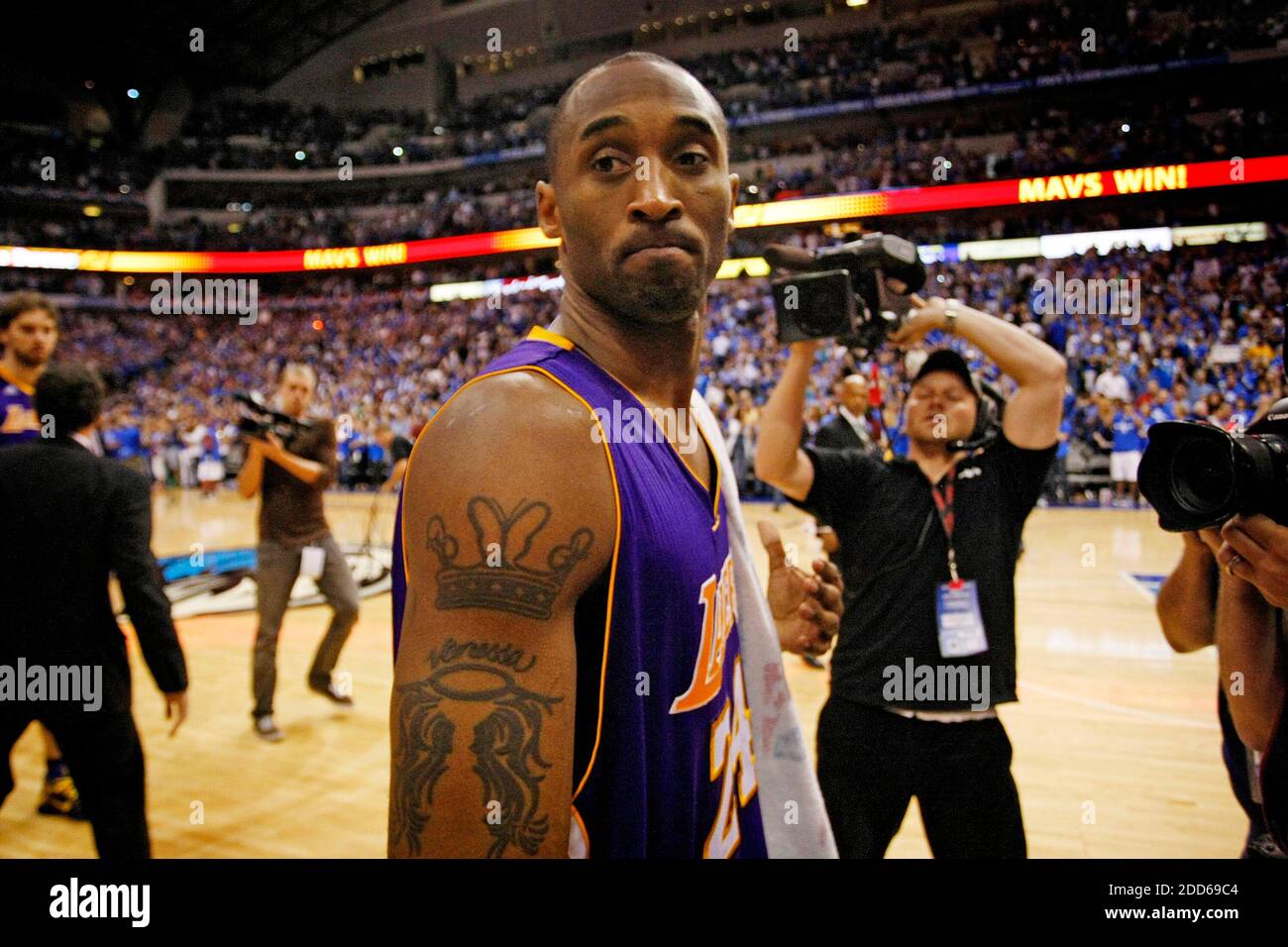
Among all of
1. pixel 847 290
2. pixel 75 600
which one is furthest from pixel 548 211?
pixel 75 600

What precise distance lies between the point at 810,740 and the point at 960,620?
2.15 m

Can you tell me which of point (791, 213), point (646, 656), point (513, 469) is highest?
point (791, 213)

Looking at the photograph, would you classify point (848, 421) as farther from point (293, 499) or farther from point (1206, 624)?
point (293, 499)

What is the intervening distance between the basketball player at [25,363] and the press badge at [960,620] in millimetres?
3338

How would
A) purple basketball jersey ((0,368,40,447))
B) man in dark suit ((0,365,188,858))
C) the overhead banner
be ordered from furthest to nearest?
1. the overhead banner
2. purple basketball jersey ((0,368,40,447))
3. man in dark suit ((0,365,188,858))

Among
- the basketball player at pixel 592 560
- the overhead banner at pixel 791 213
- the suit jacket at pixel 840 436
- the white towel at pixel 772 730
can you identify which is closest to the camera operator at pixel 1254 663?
the white towel at pixel 772 730

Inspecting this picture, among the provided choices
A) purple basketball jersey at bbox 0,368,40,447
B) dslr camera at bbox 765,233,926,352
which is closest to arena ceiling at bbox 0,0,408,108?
purple basketball jersey at bbox 0,368,40,447

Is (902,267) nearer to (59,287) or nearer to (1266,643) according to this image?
(1266,643)

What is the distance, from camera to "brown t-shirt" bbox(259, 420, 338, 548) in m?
4.24

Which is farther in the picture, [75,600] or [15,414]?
[15,414]

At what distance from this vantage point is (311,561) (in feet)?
13.9

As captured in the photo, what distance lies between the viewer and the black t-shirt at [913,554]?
2.20 m

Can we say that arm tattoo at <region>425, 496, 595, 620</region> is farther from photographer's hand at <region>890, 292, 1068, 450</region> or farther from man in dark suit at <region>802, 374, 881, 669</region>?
man in dark suit at <region>802, 374, 881, 669</region>
